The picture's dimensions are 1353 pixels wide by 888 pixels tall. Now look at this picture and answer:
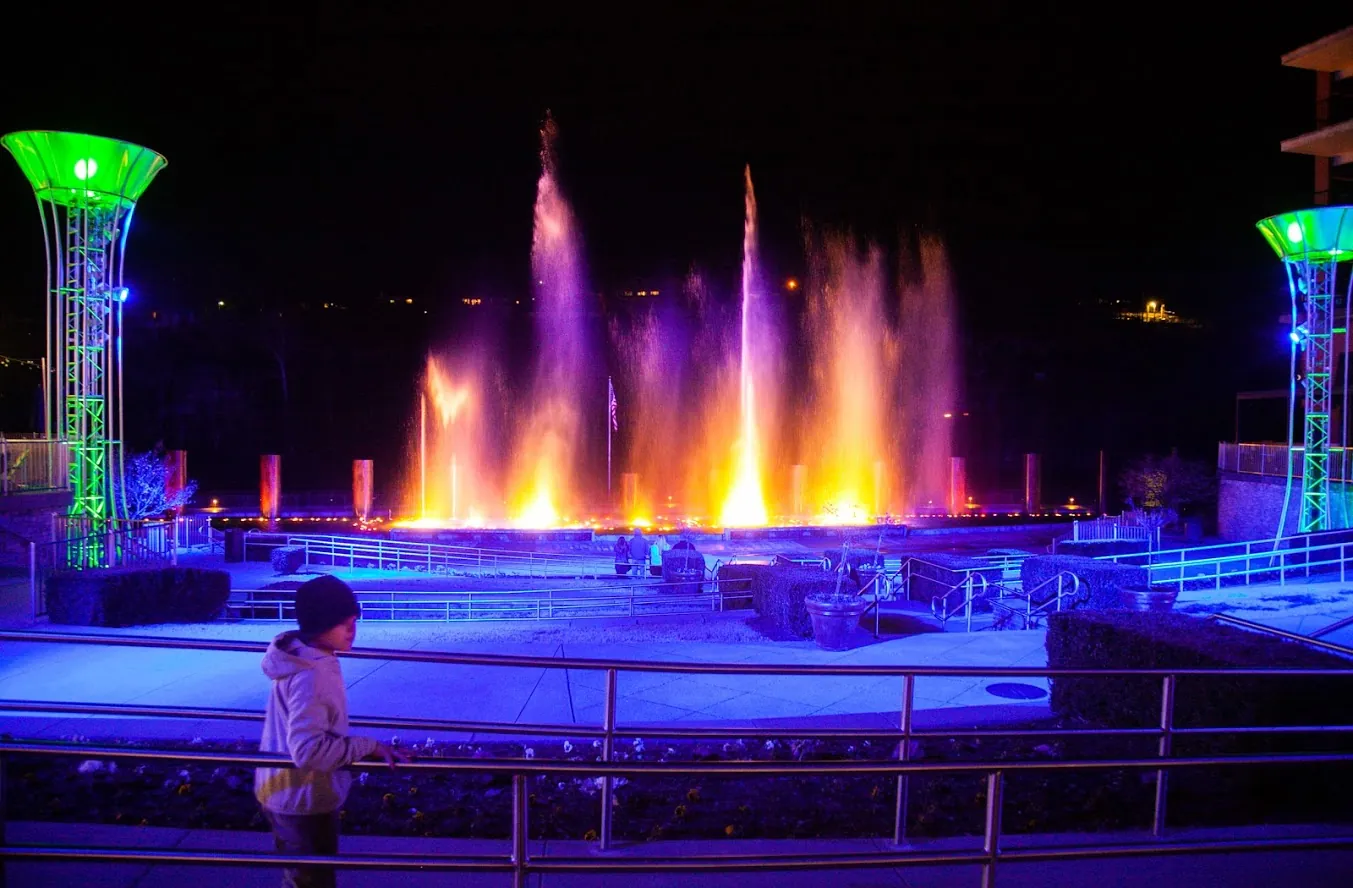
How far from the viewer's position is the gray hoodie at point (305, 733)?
2969mm

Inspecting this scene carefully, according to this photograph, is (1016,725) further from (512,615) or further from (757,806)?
(512,615)

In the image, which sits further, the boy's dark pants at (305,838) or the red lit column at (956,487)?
the red lit column at (956,487)

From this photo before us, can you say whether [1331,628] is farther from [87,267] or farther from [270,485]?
[270,485]

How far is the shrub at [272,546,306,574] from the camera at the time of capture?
61.3 ft

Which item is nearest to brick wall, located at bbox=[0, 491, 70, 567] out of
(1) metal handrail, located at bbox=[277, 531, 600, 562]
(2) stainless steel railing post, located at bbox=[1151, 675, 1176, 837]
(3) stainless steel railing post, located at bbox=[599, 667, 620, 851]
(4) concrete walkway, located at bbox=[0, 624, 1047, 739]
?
(1) metal handrail, located at bbox=[277, 531, 600, 562]

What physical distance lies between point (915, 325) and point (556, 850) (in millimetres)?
71653

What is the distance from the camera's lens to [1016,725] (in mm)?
7758

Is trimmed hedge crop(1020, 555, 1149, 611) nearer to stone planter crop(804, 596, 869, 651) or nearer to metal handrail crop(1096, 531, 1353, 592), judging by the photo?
metal handrail crop(1096, 531, 1353, 592)

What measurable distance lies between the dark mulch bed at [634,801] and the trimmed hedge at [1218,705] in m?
0.08

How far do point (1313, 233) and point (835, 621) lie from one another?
18761 mm

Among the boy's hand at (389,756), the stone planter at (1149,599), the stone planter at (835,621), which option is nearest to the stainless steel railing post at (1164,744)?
the boy's hand at (389,756)

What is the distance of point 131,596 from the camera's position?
→ 11.8m

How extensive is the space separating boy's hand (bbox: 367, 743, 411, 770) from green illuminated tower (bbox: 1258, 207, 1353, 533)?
25.1 metres

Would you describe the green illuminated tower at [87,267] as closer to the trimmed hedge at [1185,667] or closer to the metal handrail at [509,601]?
the metal handrail at [509,601]
